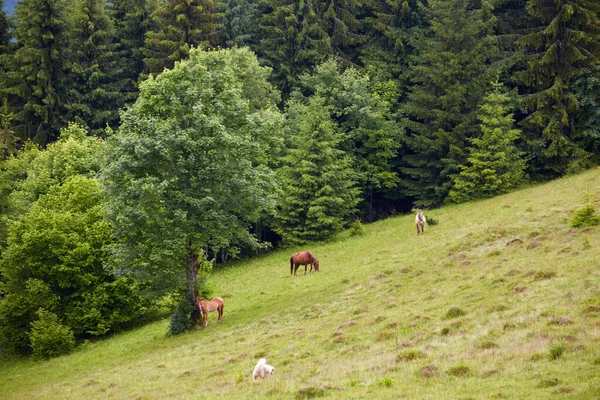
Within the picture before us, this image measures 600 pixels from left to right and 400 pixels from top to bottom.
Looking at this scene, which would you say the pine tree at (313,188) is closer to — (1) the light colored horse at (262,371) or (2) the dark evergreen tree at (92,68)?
(2) the dark evergreen tree at (92,68)

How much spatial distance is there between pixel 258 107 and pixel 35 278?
85.9 ft

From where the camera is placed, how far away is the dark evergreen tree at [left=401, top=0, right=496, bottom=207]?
171ft

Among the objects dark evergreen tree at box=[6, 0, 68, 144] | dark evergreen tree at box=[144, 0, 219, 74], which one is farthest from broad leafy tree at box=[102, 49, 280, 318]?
dark evergreen tree at box=[6, 0, 68, 144]

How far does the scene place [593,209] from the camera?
2502cm

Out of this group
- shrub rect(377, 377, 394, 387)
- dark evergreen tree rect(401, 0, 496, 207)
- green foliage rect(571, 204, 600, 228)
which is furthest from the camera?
dark evergreen tree rect(401, 0, 496, 207)

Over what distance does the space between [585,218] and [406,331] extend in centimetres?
1152

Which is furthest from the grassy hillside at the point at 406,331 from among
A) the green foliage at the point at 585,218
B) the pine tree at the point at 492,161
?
the pine tree at the point at 492,161

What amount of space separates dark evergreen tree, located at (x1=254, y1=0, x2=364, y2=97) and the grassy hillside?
1212 inches

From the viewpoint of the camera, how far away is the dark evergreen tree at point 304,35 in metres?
62.5

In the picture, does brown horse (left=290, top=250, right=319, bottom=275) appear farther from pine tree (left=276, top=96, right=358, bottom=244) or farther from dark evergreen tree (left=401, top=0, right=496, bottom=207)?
dark evergreen tree (left=401, top=0, right=496, bottom=207)

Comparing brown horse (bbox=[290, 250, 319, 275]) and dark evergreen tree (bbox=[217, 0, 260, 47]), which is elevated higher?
dark evergreen tree (bbox=[217, 0, 260, 47])

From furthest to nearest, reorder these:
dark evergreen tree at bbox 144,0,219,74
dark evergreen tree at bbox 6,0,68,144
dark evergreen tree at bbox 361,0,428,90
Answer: dark evergreen tree at bbox 6,0,68,144
dark evergreen tree at bbox 361,0,428,90
dark evergreen tree at bbox 144,0,219,74

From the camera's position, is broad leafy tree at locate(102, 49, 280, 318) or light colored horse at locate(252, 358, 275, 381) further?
broad leafy tree at locate(102, 49, 280, 318)

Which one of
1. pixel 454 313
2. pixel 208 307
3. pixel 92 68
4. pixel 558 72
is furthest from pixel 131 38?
pixel 454 313
